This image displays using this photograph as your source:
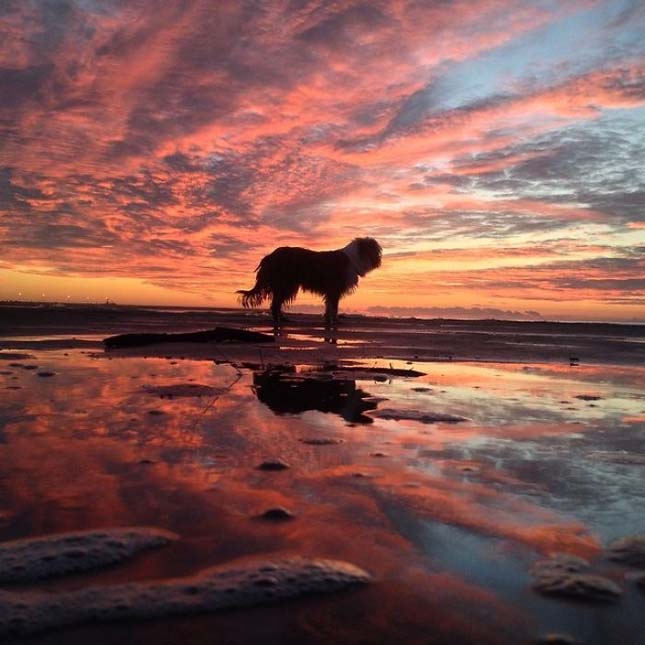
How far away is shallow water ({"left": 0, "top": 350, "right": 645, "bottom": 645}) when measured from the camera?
125cm

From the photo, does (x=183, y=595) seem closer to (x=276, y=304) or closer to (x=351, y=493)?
(x=351, y=493)

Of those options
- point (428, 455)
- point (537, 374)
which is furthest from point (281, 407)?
point (537, 374)

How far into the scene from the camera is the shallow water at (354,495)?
4.10 ft

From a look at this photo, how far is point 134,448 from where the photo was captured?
2.65m

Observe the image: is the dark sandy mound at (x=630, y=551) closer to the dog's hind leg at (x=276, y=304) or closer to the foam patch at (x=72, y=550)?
the foam patch at (x=72, y=550)

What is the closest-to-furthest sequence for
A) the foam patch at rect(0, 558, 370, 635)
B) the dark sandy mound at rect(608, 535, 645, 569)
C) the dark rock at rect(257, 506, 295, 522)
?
the foam patch at rect(0, 558, 370, 635) < the dark sandy mound at rect(608, 535, 645, 569) < the dark rock at rect(257, 506, 295, 522)

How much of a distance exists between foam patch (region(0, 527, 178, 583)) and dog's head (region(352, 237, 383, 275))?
49.5ft

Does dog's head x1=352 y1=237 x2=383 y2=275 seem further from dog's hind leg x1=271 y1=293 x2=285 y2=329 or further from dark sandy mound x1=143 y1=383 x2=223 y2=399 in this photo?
dark sandy mound x1=143 y1=383 x2=223 y2=399

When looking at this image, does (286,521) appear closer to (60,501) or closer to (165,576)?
(165,576)

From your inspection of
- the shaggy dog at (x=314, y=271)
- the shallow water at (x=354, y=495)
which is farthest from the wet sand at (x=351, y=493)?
the shaggy dog at (x=314, y=271)

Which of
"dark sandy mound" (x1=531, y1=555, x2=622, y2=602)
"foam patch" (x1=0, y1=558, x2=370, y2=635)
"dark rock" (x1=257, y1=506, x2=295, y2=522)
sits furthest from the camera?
"dark rock" (x1=257, y1=506, x2=295, y2=522)

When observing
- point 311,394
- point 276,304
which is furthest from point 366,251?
point 311,394

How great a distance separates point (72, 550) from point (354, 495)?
963 mm

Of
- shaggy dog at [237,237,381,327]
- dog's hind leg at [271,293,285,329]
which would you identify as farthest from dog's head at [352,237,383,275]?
dog's hind leg at [271,293,285,329]
